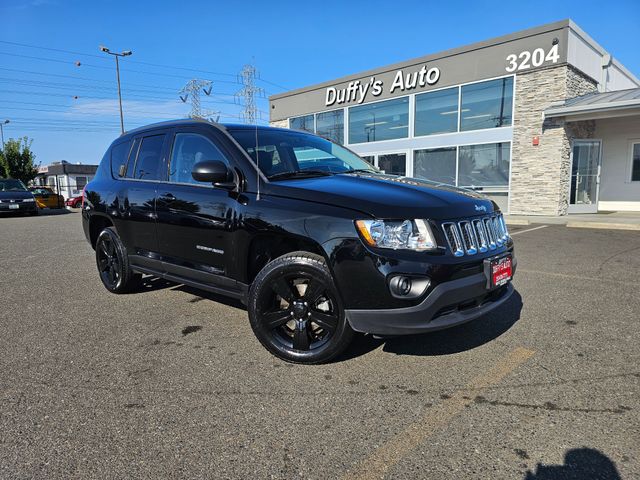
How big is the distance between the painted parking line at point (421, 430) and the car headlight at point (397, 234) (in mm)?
925

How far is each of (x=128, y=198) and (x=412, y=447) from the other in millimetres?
3700

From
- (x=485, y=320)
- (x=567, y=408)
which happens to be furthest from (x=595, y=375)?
(x=485, y=320)

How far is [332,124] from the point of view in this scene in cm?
1983

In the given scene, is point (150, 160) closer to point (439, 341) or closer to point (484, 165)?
point (439, 341)

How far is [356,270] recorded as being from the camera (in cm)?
275

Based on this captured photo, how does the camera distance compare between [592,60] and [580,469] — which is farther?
[592,60]

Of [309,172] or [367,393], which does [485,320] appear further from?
[309,172]

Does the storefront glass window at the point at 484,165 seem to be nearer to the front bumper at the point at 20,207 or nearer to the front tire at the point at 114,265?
the front tire at the point at 114,265

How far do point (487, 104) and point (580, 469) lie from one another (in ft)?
47.8

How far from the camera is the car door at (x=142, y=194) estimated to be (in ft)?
14.0

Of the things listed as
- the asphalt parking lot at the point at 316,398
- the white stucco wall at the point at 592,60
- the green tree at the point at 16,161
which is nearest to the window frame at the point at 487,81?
the white stucco wall at the point at 592,60

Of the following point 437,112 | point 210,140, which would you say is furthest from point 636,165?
point 210,140

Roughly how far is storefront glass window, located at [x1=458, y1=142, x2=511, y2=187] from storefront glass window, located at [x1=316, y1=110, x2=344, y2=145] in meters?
5.83

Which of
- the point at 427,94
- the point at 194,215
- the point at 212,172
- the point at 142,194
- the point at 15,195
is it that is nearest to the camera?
the point at 212,172
